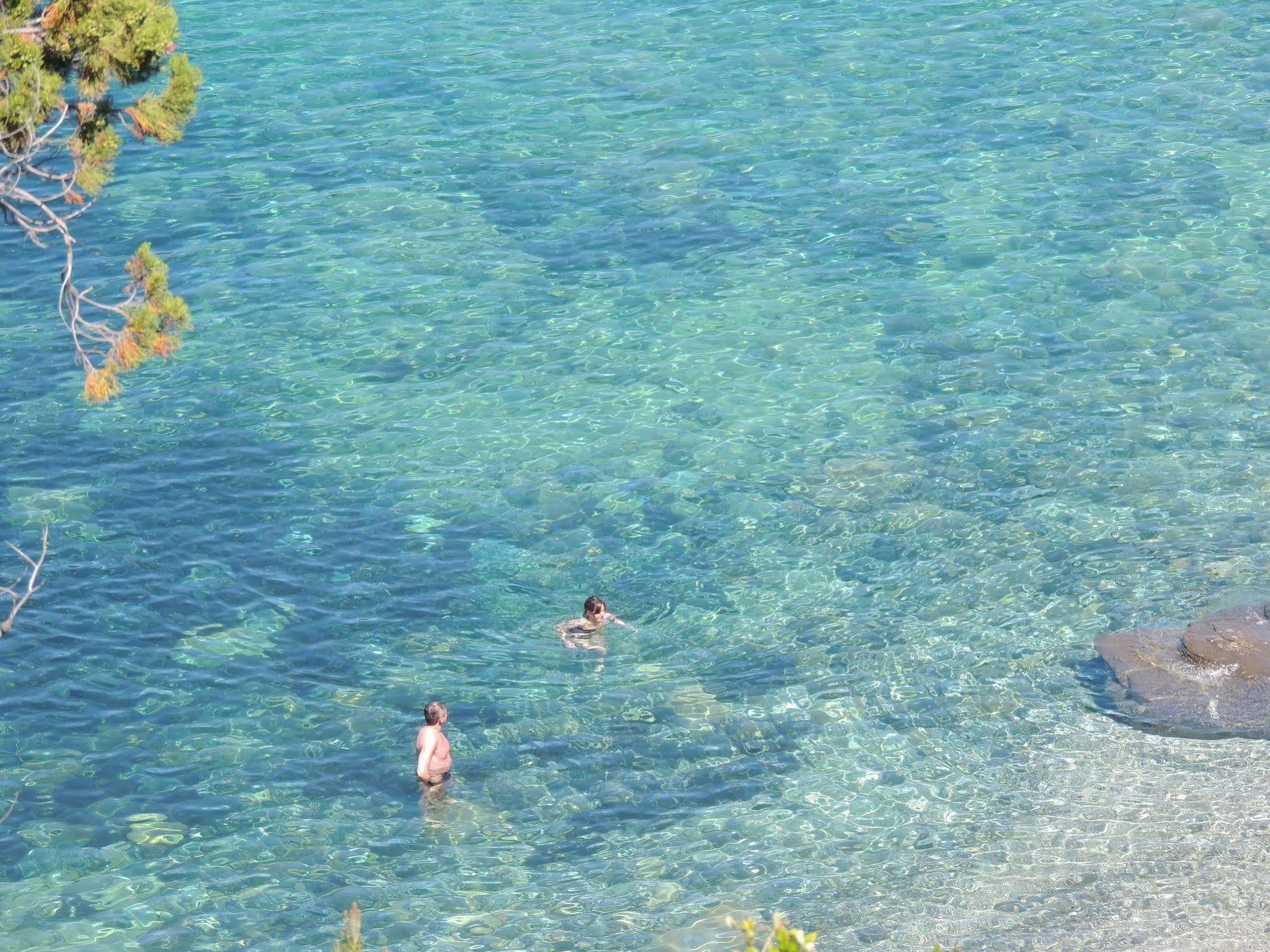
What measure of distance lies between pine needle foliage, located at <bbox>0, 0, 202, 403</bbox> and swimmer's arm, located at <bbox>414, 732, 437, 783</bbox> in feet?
14.0

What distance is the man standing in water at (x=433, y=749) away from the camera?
1313 centimetres

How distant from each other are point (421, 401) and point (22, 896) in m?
8.78

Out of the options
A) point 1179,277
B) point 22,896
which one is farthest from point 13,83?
point 1179,277

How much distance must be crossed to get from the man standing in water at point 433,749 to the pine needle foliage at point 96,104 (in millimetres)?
4169

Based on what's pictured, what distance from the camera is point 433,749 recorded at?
1315 cm

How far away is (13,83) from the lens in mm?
10336

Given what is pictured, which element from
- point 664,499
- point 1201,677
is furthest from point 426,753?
point 1201,677

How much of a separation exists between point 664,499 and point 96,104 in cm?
813

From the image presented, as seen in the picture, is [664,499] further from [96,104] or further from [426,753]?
[96,104]

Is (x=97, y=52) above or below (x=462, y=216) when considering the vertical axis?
above

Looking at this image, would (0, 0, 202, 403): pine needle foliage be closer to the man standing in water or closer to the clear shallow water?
the man standing in water

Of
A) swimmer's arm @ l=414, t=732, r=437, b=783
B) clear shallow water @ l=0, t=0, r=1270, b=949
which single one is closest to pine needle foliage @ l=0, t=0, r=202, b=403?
swimmer's arm @ l=414, t=732, r=437, b=783

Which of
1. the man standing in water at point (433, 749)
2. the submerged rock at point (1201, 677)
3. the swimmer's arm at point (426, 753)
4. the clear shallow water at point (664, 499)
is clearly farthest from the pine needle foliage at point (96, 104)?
the submerged rock at point (1201, 677)

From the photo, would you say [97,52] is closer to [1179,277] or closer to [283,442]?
[283,442]
